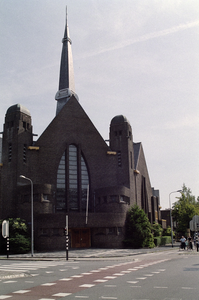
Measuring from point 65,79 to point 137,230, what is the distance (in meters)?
36.4

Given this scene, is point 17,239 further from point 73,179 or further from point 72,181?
point 73,179

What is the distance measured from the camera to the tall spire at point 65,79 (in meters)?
63.2

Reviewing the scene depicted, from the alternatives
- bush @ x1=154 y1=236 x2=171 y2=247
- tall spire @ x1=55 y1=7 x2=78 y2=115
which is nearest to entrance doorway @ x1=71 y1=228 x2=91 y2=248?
bush @ x1=154 y1=236 x2=171 y2=247

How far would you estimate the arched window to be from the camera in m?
44.6

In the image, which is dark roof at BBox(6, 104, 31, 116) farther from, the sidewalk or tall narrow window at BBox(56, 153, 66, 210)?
the sidewalk

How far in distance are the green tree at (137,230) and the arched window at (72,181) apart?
23.1 ft

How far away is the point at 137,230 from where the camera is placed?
4100 centimetres

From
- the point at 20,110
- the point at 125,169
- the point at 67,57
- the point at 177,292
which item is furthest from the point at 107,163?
the point at 177,292

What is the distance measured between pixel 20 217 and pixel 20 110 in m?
14.9

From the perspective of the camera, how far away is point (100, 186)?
46.8 m

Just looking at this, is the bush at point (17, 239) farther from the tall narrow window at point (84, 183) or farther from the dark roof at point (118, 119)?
the dark roof at point (118, 119)

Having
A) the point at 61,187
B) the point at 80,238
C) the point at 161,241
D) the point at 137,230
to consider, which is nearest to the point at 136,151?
the point at 161,241

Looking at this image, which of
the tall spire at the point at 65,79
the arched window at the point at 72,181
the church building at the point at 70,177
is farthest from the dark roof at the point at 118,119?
the tall spire at the point at 65,79

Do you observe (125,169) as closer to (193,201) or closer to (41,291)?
(193,201)
